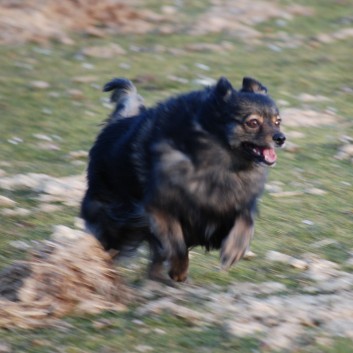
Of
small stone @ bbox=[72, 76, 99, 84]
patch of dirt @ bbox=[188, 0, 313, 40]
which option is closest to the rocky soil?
small stone @ bbox=[72, 76, 99, 84]

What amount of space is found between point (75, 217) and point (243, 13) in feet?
26.4

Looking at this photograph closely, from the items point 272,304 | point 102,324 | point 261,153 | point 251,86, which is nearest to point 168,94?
point 251,86

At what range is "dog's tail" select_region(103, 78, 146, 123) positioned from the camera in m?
6.86

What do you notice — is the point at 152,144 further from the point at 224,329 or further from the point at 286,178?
the point at 286,178

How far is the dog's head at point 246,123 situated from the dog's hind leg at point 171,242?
1.91 feet

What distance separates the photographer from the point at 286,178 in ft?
28.2

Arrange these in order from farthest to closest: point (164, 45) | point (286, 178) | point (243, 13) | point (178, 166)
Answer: point (243, 13) < point (164, 45) < point (286, 178) < point (178, 166)

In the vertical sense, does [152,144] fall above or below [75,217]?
above

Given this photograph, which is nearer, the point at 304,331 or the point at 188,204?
the point at 304,331

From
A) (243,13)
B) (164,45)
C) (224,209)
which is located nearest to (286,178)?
(224,209)

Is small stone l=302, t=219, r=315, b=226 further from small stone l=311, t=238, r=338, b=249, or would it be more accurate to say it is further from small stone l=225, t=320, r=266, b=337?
A: small stone l=225, t=320, r=266, b=337

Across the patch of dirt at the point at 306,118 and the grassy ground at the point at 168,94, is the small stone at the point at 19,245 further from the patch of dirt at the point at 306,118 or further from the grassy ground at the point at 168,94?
the patch of dirt at the point at 306,118

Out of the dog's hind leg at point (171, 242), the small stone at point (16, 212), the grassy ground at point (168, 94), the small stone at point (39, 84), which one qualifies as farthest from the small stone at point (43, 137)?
the dog's hind leg at point (171, 242)

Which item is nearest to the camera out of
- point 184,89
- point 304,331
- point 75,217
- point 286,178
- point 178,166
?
point 304,331
